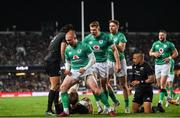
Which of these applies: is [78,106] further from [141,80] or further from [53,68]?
[141,80]

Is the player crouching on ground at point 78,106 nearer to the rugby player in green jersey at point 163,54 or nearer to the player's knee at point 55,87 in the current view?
the player's knee at point 55,87

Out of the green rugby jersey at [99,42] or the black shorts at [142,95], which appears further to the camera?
the black shorts at [142,95]

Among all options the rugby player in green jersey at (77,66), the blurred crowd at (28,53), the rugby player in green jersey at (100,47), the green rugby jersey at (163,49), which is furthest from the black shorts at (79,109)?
the blurred crowd at (28,53)

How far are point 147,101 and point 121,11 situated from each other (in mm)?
39391

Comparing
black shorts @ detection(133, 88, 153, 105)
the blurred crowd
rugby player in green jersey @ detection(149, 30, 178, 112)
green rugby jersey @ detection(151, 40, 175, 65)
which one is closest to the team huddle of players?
black shorts @ detection(133, 88, 153, 105)

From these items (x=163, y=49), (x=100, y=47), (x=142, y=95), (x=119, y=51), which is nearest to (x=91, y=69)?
(x=100, y=47)

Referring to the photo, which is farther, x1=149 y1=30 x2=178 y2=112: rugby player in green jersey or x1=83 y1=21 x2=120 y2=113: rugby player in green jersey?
x1=149 y1=30 x2=178 y2=112: rugby player in green jersey

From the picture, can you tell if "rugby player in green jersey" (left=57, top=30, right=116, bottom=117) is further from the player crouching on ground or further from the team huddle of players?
the player crouching on ground

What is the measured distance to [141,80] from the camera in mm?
13445

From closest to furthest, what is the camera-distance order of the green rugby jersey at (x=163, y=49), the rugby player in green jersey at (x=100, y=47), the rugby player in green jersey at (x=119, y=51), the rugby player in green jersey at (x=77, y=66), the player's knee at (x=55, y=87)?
the rugby player in green jersey at (x=77, y=66), the player's knee at (x=55, y=87), the rugby player in green jersey at (x=100, y=47), the rugby player in green jersey at (x=119, y=51), the green rugby jersey at (x=163, y=49)

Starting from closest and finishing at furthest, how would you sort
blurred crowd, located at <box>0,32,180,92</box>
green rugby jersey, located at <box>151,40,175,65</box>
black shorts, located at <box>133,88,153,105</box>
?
black shorts, located at <box>133,88,153,105</box> → green rugby jersey, located at <box>151,40,175,65</box> → blurred crowd, located at <box>0,32,180,92</box>

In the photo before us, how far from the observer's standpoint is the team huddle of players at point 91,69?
11609 millimetres

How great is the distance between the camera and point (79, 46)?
460 inches

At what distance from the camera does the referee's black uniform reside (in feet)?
43.6
